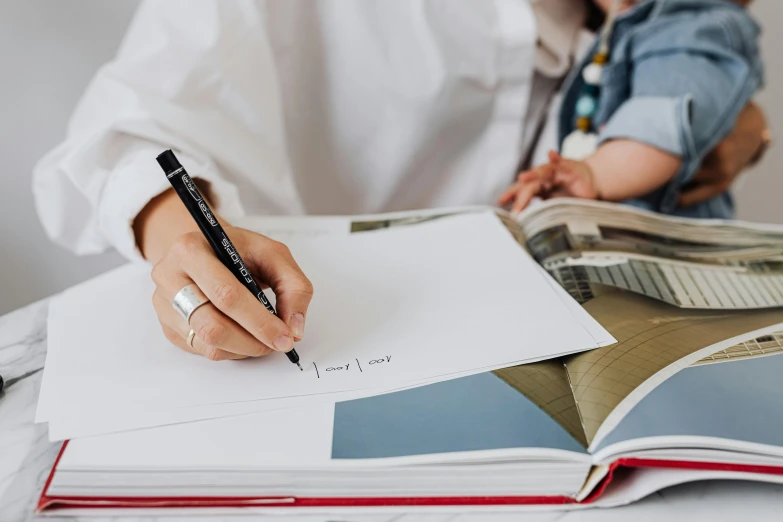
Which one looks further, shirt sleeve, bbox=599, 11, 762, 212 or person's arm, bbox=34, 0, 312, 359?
shirt sleeve, bbox=599, 11, 762, 212

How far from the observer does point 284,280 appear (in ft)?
1.04

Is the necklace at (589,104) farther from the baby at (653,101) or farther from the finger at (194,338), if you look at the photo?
the finger at (194,338)

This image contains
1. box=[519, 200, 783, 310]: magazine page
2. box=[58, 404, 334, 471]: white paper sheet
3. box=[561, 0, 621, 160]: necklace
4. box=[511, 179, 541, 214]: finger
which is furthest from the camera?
box=[561, 0, 621, 160]: necklace

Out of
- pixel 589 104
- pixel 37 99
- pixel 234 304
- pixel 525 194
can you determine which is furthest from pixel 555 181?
pixel 37 99

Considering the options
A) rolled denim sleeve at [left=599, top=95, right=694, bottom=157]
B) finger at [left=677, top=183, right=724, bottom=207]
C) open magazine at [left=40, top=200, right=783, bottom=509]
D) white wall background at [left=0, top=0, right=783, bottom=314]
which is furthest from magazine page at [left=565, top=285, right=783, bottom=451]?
white wall background at [left=0, top=0, right=783, bottom=314]

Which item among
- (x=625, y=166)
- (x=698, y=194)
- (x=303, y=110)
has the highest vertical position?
(x=303, y=110)

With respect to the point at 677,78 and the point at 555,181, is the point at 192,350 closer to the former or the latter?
the point at 555,181

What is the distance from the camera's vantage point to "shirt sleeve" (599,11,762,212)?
56 cm

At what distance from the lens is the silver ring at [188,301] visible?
0.99ft

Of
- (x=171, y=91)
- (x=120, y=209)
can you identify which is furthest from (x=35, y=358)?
(x=171, y=91)

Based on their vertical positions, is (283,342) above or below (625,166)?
above

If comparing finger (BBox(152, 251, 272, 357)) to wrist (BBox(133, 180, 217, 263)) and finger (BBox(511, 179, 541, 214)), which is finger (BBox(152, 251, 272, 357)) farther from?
finger (BBox(511, 179, 541, 214))

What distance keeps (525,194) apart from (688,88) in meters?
0.19

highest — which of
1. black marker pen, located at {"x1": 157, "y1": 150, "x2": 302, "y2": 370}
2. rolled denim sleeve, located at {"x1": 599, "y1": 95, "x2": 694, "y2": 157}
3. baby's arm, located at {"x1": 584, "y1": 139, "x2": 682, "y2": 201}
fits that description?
black marker pen, located at {"x1": 157, "y1": 150, "x2": 302, "y2": 370}
